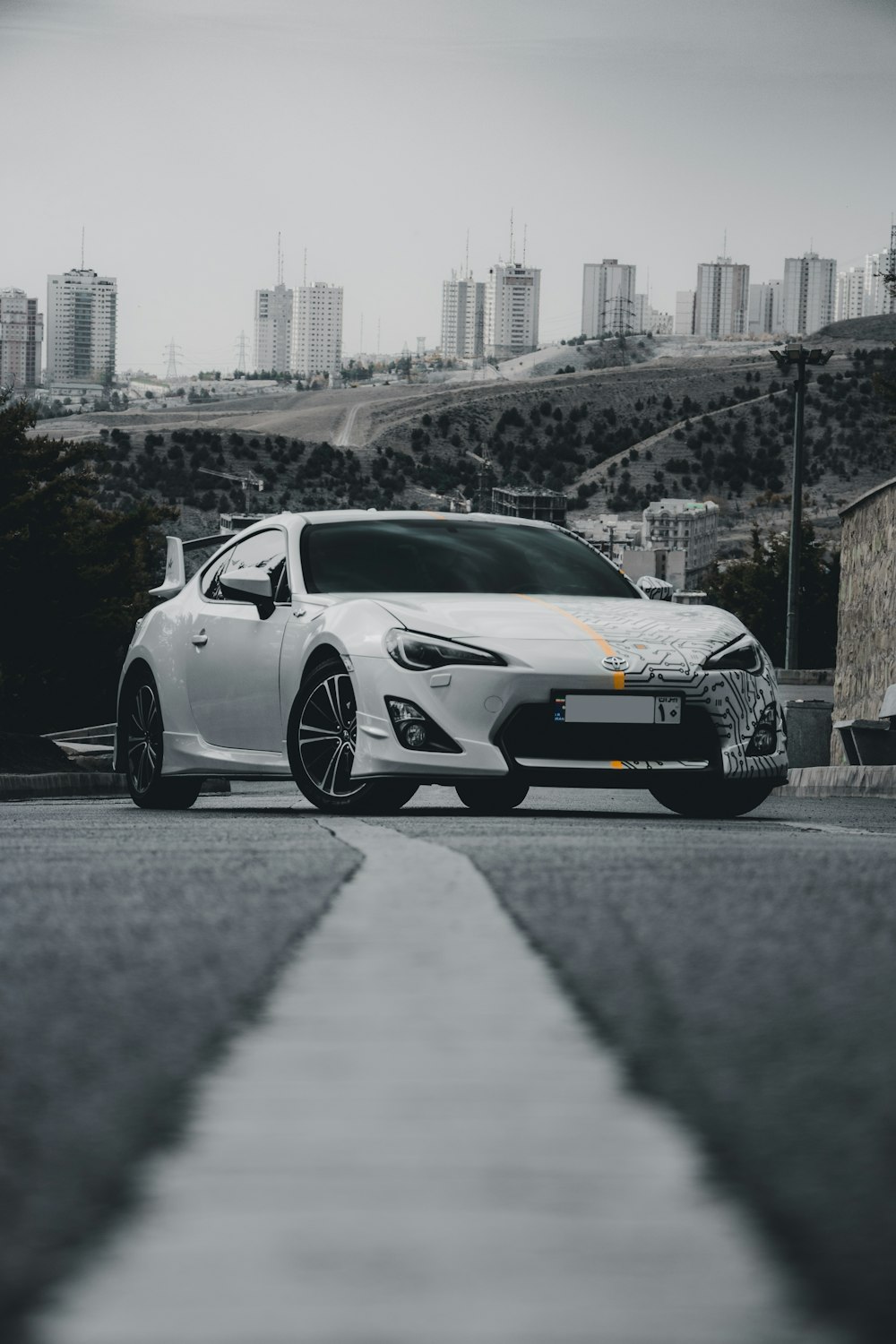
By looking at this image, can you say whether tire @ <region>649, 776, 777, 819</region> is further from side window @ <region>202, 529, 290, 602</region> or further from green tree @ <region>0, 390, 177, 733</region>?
green tree @ <region>0, 390, 177, 733</region>

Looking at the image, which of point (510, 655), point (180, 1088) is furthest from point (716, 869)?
point (510, 655)

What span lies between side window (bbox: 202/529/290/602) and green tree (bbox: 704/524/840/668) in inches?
2517

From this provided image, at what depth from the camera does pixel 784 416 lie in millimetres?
144500

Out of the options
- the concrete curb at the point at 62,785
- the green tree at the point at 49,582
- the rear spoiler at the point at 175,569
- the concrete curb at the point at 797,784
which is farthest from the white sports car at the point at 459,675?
the green tree at the point at 49,582

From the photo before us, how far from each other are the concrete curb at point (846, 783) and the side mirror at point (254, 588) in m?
4.58

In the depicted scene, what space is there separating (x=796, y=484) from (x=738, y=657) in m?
27.1

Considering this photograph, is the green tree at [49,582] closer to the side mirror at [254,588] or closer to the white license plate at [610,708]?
the side mirror at [254,588]

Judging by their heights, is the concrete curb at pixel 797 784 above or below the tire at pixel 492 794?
below

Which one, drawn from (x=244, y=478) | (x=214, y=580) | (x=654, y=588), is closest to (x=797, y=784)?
(x=654, y=588)

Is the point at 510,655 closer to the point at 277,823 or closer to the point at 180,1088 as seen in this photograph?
the point at 277,823

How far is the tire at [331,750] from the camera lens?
298 inches

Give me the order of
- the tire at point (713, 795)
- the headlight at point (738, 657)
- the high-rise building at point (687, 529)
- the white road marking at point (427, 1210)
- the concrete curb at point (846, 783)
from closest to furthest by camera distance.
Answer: the white road marking at point (427, 1210), the headlight at point (738, 657), the tire at point (713, 795), the concrete curb at point (846, 783), the high-rise building at point (687, 529)

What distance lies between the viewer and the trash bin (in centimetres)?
3180

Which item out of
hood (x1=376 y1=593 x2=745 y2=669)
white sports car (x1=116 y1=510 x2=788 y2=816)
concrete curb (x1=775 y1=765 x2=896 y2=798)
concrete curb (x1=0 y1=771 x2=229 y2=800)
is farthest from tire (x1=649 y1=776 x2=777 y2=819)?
concrete curb (x1=0 y1=771 x2=229 y2=800)
